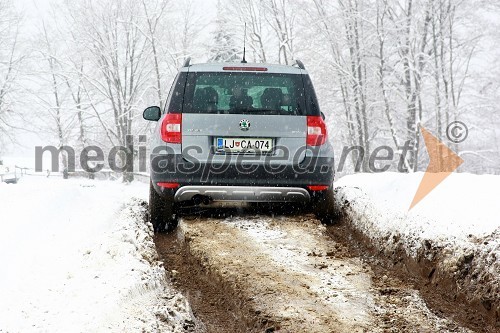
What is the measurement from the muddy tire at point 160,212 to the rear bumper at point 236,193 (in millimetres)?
236

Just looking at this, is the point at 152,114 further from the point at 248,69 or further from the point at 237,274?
the point at 237,274

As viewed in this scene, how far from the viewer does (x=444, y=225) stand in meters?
4.49

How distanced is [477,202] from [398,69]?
19237 mm

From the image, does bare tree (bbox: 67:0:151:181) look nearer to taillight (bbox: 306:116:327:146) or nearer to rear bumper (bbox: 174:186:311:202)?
rear bumper (bbox: 174:186:311:202)

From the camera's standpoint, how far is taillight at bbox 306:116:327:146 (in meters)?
5.82

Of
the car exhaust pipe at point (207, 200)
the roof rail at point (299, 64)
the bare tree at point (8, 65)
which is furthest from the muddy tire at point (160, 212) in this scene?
the bare tree at point (8, 65)

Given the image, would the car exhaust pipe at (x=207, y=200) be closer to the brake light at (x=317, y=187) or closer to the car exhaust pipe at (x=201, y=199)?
the car exhaust pipe at (x=201, y=199)

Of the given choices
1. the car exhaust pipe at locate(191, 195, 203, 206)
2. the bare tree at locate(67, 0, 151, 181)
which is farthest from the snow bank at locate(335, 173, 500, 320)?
the bare tree at locate(67, 0, 151, 181)

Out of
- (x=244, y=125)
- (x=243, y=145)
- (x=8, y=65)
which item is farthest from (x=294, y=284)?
(x=8, y=65)

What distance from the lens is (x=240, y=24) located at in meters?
30.5

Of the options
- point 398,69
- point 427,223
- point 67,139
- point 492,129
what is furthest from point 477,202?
point 67,139

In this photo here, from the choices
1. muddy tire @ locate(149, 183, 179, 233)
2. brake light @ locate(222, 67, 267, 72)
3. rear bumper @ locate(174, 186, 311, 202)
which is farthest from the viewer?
brake light @ locate(222, 67, 267, 72)

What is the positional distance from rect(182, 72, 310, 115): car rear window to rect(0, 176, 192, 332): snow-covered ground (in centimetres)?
157

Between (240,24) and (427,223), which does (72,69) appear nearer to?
(240,24)
